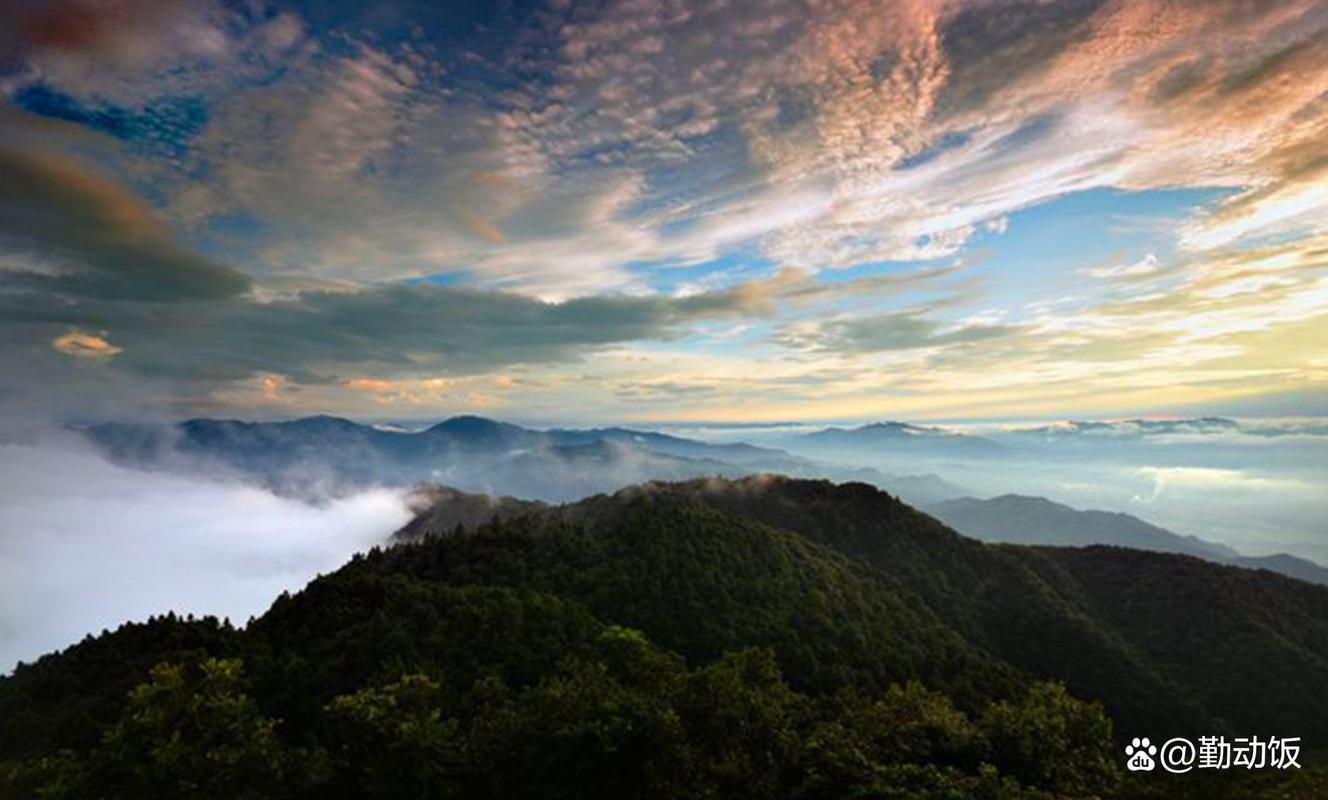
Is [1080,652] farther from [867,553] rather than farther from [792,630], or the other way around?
[792,630]

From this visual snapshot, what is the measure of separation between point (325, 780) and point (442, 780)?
327 inches

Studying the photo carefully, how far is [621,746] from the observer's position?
41.5 meters

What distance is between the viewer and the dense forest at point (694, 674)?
42.2 metres

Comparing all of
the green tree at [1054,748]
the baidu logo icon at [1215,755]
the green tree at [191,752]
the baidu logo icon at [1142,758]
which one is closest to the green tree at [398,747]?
the green tree at [191,752]

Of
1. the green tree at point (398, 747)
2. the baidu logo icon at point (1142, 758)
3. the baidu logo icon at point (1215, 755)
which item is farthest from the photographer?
the green tree at point (398, 747)

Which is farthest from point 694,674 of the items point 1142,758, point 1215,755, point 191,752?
point 191,752

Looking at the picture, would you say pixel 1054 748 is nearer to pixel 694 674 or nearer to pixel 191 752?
pixel 694 674

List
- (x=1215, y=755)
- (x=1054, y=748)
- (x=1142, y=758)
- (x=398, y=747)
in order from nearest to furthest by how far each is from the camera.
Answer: (x=1215, y=755)
(x=1142, y=758)
(x=398, y=747)
(x=1054, y=748)

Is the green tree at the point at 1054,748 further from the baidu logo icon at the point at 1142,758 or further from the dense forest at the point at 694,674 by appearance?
the baidu logo icon at the point at 1142,758

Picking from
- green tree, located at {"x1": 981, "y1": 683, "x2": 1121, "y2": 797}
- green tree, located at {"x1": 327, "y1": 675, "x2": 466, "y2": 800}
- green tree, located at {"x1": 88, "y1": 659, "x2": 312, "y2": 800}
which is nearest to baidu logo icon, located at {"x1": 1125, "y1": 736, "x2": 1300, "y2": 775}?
green tree, located at {"x1": 981, "y1": 683, "x2": 1121, "y2": 797}

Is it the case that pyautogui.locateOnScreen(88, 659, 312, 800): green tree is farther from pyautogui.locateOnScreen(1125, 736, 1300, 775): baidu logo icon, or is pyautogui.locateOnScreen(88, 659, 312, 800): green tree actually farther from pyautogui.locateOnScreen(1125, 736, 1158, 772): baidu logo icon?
pyautogui.locateOnScreen(1125, 736, 1300, 775): baidu logo icon

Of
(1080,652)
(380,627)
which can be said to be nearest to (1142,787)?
(380,627)

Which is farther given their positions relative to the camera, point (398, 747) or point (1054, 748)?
point (1054, 748)

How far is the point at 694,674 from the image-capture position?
2053 inches
